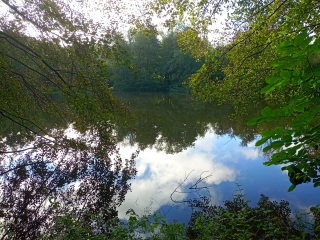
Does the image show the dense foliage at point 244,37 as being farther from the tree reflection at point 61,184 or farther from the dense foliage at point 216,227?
the tree reflection at point 61,184

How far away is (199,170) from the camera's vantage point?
888 centimetres

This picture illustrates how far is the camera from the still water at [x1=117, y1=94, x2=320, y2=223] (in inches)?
263

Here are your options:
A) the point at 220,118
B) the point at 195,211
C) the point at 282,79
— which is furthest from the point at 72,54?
the point at 220,118

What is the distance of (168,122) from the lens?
1828cm

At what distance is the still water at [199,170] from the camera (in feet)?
21.9

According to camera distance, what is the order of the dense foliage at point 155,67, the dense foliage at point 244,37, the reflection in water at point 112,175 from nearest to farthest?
the dense foliage at point 244,37, the reflection in water at point 112,175, the dense foliage at point 155,67

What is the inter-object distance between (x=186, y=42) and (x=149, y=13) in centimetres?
132

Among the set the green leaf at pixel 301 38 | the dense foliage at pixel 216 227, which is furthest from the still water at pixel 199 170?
the green leaf at pixel 301 38

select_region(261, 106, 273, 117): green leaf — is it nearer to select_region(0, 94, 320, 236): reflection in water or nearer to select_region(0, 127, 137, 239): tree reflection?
select_region(0, 94, 320, 236): reflection in water

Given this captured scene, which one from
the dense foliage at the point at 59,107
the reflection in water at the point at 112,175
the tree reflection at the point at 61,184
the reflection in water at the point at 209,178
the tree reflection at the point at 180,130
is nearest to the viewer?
the dense foliage at the point at 59,107

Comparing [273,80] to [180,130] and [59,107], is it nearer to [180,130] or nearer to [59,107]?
[59,107]

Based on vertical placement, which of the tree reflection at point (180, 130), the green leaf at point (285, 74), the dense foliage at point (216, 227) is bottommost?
the green leaf at point (285, 74)

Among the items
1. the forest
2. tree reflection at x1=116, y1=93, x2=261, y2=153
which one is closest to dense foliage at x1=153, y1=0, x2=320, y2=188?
the forest

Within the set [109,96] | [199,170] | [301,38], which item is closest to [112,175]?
[199,170]
